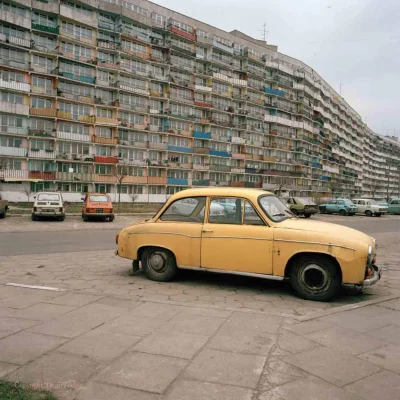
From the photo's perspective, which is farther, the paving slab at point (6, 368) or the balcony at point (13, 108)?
the balcony at point (13, 108)

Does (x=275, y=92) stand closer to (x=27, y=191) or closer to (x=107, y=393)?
(x=27, y=191)

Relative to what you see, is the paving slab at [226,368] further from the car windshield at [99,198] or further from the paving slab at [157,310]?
the car windshield at [99,198]

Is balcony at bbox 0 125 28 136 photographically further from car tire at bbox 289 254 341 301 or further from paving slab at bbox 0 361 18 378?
paving slab at bbox 0 361 18 378

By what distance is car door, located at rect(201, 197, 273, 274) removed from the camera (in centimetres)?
580

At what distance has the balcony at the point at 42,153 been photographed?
4644 centimetres

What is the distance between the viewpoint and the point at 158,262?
21.8 feet

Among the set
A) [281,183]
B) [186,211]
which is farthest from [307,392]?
[281,183]

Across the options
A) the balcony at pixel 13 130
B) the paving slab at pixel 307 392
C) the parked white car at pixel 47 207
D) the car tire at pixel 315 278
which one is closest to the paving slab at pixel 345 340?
the paving slab at pixel 307 392

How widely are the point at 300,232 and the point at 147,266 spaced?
2.71 metres

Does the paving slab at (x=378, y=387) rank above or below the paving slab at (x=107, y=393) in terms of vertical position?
below

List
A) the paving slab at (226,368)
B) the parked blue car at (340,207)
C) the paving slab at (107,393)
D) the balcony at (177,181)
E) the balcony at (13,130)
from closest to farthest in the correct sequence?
the paving slab at (107,393) < the paving slab at (226,368) < the parked blue car at (340,207) < the balcony at (13,130) < the balcony at (177,181)

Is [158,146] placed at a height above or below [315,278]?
above

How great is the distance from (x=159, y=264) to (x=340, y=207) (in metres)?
36.0

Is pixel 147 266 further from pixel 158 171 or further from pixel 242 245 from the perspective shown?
pixel 158 171
